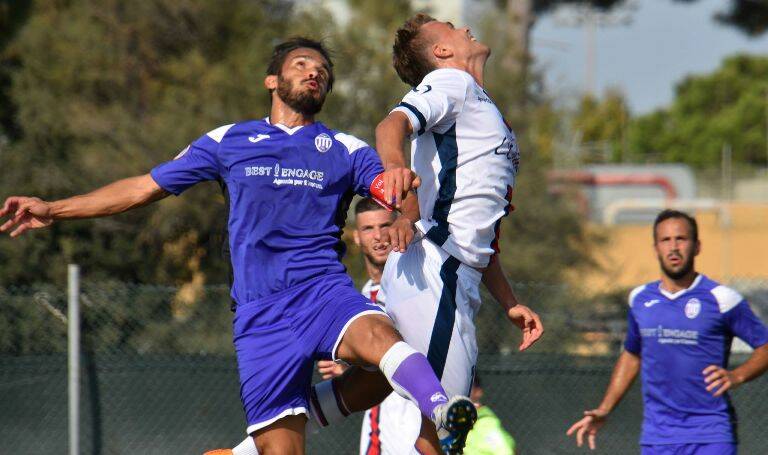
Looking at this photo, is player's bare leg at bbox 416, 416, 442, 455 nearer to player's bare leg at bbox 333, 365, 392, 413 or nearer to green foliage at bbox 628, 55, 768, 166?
player's bare leg at bbox 333, 365, 392, 413

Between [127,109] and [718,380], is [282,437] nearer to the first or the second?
[718,380]

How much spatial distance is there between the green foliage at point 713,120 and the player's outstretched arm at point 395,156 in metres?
50.0

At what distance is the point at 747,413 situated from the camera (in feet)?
28.8

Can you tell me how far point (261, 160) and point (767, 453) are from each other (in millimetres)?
5577

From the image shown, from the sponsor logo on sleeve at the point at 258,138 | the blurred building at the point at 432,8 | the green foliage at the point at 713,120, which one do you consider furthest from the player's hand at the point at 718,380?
the green foliage at the point at 713,120

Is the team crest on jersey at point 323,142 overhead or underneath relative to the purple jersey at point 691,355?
overhead

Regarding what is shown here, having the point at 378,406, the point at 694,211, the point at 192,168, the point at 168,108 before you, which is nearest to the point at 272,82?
the point at 192,168

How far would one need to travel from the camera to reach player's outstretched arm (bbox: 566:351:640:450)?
6875 mm

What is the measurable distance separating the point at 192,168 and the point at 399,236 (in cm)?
129

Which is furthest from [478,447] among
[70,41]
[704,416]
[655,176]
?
[655,176]

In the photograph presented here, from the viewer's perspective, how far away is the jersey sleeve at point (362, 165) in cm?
483

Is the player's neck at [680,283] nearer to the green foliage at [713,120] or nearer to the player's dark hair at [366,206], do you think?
the player's dark hair at [366,206]

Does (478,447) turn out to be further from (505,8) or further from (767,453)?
(505,8)

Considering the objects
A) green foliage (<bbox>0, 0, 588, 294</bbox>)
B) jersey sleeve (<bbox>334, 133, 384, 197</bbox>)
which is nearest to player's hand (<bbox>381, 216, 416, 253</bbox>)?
jersey sleeve (<bbox>334, 133, 384, 197</bbox>)
